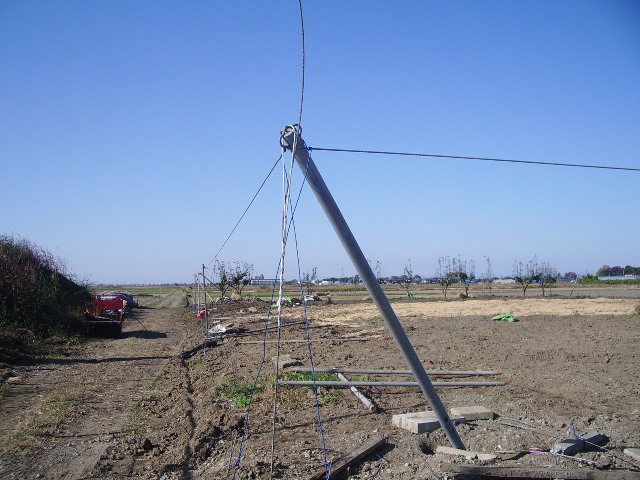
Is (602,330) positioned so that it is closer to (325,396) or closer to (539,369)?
(539,369)

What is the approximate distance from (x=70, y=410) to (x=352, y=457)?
17.4 ft

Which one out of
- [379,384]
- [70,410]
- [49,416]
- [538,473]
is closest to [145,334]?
[70,410]

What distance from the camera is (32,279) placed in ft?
63.3

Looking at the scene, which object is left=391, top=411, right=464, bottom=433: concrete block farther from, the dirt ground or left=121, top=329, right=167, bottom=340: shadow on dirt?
left=121, top=329, right=167, bottom=340: shadow on dirt

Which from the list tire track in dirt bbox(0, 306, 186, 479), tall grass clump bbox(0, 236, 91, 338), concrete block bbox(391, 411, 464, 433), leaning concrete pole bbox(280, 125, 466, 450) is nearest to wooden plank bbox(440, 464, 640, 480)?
leaning concrete pole bbox(280, 125, 466, 450)

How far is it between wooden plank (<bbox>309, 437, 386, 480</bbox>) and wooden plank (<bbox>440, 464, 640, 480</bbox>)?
0.98 metres

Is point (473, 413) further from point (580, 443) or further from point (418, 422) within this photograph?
point (580, 443)

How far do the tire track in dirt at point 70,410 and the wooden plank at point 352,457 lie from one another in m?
2.64

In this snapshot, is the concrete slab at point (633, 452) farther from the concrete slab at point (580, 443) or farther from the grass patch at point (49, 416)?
the grass patch at point (49, 416)

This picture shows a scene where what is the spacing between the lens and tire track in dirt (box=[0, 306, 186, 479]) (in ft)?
20.4

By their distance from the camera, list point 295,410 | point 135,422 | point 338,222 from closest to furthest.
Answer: point 338,222, point 295,410, point 135,422

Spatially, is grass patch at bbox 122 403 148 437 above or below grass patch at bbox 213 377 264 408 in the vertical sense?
below

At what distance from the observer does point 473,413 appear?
6.98 metres

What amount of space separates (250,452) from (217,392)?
133 inches
